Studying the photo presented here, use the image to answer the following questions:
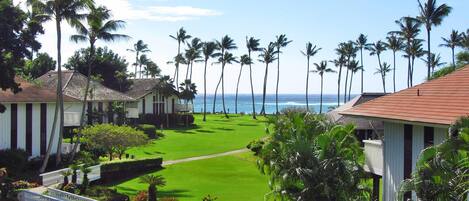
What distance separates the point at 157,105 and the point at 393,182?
55.4 meters

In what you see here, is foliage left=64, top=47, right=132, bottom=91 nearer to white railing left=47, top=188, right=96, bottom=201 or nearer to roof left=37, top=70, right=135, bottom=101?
roof left=37, top=70, right=135, bottom=101

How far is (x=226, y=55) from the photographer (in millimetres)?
93938

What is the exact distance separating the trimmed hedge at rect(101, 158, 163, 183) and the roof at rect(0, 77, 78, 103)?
25.4 feet

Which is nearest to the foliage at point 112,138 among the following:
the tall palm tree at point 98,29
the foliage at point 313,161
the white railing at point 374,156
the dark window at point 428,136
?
the tall palm tree at point 98,29

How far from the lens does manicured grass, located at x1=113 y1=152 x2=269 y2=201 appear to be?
29.3 metres

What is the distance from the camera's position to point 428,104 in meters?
19.4

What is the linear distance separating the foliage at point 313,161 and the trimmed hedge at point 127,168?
724 inches

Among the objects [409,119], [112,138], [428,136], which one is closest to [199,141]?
[112,138]

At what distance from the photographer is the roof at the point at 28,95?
1462 inches

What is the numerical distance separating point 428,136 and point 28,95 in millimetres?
28520

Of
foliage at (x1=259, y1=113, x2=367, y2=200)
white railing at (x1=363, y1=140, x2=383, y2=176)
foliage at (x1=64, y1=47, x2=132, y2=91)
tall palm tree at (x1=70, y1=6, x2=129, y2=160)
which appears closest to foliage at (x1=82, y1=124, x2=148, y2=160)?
tall palm tree at (x1=70, y1=6, x2=129, y2=160)

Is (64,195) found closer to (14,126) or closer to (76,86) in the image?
(14,126)

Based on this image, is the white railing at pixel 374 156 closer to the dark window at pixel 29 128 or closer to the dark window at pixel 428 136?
the dark window at pixel 428 136

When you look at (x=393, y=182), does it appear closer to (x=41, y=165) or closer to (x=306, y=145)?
(x=306, y=145)
